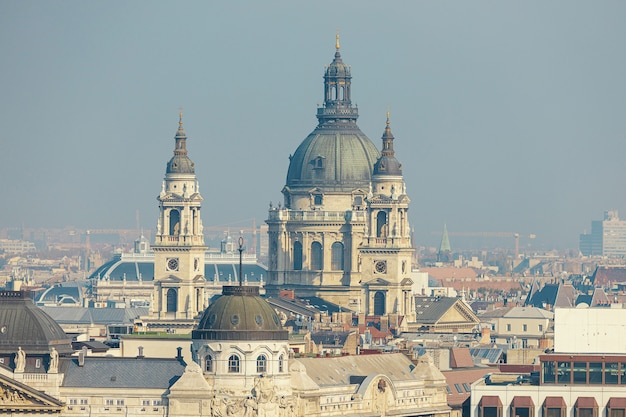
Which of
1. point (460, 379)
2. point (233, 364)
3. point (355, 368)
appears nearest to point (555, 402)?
point (233, 364)

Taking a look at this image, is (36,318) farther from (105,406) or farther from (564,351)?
(564,351)

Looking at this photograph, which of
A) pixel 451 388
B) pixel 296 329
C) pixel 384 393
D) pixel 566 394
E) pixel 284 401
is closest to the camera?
pixel 566 394

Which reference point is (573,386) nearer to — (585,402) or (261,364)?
(585,402)

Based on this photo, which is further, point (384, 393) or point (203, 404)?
point (384, 393)

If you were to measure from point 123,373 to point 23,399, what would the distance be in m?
4.33

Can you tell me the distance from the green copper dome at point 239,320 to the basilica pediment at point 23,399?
6.24 meters

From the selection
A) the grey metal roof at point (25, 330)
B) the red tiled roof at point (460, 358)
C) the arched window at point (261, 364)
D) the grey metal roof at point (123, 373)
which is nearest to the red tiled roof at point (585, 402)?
the arched window at point (261, 364)

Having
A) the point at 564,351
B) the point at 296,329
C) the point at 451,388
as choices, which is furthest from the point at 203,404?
the point at 296,329

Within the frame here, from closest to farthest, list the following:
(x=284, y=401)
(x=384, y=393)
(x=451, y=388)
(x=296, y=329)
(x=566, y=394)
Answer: (x=566, y=394)
(x=284, y=401)
(x=384, y=393)
(x=451, y=388)
(x=296, y=329)

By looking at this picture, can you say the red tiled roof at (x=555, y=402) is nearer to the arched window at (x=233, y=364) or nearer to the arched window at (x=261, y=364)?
the arched window at (x=261, y=364)

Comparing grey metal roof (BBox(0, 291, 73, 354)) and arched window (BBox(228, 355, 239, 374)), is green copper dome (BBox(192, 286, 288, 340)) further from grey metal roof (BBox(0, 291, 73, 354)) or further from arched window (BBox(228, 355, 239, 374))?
grey metal roof (BBox(0, 291, 73, 354))

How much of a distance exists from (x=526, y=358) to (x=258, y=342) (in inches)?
1386

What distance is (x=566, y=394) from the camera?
12625 centimetres

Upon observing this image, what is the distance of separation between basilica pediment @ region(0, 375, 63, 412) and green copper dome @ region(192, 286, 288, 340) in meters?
6.24
